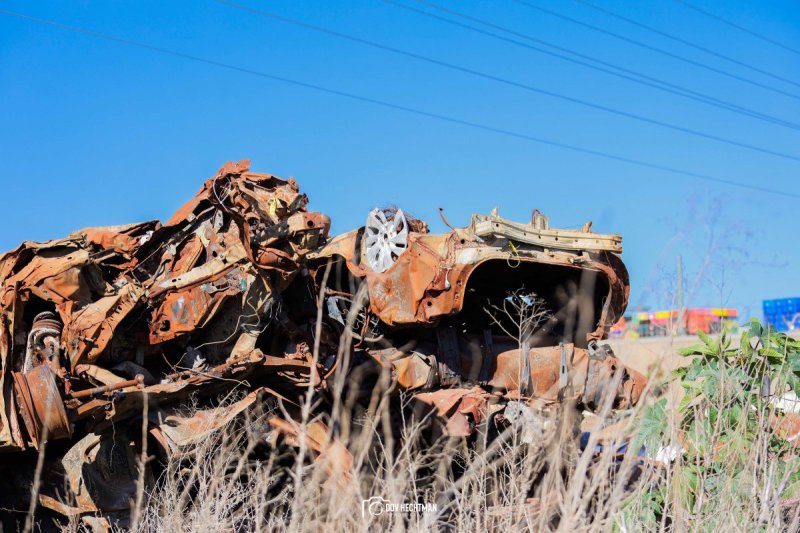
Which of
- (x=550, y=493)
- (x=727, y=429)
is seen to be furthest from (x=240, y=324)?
(x=550, y=493)

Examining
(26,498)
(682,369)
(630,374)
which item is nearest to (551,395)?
(630,374)

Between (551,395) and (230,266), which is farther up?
(230,266)

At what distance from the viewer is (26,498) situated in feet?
25.9

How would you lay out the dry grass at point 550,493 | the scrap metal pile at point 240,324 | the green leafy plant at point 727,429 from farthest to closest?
1. the scrap metal pile at point 240,324
2. the green leafy plant at point 727,429
3. the dry grass at point 550,493

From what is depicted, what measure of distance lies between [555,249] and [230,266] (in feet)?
10.3

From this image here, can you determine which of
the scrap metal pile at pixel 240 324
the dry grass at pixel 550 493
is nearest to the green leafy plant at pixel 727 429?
the dry grass at pixel 550 493

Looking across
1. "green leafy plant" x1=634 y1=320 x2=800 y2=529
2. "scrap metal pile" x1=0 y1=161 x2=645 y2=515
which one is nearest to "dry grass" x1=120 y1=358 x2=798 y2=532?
"green leafy plant" x1=634 y1=320 x2=800 y2=529

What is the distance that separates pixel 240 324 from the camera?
7.81 m

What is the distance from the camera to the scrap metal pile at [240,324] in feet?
24.2

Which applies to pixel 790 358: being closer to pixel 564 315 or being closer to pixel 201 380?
pixel 564 315

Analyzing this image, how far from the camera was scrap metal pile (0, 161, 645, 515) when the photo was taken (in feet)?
24.2

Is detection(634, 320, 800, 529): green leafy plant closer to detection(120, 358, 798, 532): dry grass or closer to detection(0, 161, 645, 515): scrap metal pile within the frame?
detection(120, 358, 798, 532): dry grass

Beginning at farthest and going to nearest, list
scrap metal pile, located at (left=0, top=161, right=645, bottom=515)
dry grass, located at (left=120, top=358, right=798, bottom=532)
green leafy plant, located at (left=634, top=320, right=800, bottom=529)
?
1. scrap metal pile, located at (left=0, top=161, right=645, bottom=515)
2. green leafy plant, located at (left=634, top=320, right=800, bottom=529)
3. dry grass, located at (left=120, top=358, right=798, bottom=532)

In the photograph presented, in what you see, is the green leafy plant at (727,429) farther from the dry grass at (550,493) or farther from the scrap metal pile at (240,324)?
the scrap metal pile at (240,324)
